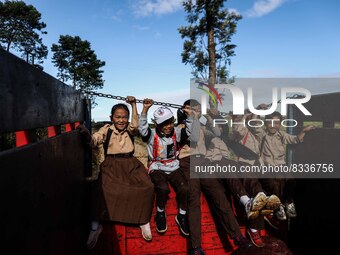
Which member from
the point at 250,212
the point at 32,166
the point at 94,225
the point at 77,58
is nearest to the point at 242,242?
the point at 250,212

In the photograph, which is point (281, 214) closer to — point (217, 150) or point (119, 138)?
point (217, 150)

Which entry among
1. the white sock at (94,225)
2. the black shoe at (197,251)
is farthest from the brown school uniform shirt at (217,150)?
the white sock at (94,225)

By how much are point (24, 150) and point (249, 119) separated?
407 cm

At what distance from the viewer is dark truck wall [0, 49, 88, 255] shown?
1016 mm

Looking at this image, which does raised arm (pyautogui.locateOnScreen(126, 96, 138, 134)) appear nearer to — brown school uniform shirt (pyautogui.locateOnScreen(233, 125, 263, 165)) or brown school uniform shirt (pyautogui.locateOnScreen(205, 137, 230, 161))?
brown school uniform shirt (pyautogui.locateOnScreen(205, 137, 230, 161))

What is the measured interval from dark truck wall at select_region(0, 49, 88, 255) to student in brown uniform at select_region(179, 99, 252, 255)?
161 centimetres

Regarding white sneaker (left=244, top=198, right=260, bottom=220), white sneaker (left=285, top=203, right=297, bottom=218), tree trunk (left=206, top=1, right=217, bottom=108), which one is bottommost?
white sneaker (left=285, top=203, right=297, bottom=218)

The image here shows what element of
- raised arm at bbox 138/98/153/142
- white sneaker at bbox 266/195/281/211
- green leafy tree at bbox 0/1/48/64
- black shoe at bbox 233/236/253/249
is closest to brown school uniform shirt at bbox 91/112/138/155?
raised arm at bbox 138/98/153/142

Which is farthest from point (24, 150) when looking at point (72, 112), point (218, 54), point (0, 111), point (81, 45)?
point (81, 45)

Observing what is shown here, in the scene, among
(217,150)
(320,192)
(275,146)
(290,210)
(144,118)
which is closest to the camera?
(144,118)

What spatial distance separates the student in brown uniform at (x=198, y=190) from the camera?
128 inches

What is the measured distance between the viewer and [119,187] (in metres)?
3.21

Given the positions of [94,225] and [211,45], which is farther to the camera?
[211,45]

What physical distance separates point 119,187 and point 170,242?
2.98 feet
